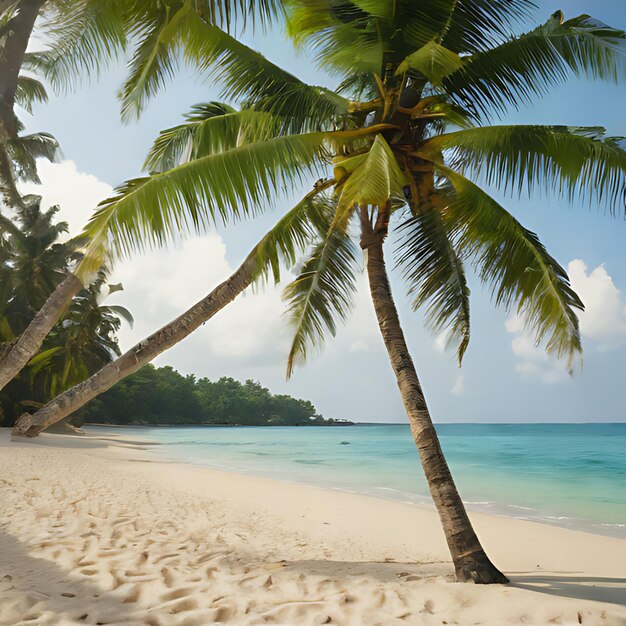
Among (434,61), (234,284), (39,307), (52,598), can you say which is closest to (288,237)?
(234,284)

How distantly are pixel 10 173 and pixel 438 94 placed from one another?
34.9ft

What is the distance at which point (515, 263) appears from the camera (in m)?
5.55

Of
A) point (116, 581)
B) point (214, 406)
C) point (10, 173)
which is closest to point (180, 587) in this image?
point (116, 581)

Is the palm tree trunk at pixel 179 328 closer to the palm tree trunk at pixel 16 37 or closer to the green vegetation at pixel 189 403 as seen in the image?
the palm tree trunk at pixel 16 37

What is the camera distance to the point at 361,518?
8.31 metres

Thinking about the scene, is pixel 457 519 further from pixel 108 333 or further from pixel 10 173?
pixel 108 333

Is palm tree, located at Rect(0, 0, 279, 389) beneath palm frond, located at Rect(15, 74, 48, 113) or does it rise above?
beneath

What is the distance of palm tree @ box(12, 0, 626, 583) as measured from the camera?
4.90 metres

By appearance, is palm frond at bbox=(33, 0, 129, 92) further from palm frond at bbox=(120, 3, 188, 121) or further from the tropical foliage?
the tropical foliage

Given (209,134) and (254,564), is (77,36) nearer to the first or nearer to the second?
(209,134)

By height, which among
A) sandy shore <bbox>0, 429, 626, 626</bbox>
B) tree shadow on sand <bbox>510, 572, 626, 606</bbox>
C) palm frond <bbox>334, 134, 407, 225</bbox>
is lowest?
sandy shore <bbox>0, 429, 626, 626</bbox>

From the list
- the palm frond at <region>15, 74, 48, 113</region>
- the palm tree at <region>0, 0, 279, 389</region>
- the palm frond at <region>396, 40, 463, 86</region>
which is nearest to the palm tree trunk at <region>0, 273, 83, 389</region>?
the palm tree at <region>0, 0, 279, 389</region>

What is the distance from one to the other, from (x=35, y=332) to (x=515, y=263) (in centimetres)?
555

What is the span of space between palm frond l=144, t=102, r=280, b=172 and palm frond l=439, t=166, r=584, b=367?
202cm
